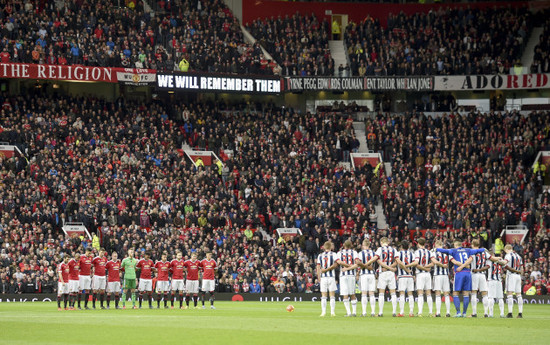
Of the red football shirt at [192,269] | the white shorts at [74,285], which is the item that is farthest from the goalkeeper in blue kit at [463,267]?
the white shorts at [74,285]

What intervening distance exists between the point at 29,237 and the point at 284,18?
27.1 metres

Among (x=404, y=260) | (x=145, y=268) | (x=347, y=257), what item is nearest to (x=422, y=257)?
(x=404, y=260)

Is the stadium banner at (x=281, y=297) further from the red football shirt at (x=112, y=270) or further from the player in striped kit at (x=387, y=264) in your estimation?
the player in striped kit at (x=387, y=264)

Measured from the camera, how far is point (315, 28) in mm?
63812

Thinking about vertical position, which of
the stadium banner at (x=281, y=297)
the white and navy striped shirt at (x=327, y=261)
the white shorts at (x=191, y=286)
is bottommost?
the stadium banner at (x=281, y=297)

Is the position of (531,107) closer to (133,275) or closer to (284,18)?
(284,18)

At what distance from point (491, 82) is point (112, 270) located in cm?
3406

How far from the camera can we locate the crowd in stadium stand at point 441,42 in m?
60.3

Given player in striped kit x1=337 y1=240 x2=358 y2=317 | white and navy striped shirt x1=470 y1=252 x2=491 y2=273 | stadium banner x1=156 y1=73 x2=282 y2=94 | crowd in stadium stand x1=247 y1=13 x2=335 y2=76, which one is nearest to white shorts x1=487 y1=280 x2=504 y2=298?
white and navy striped shirt x1=470 y1=252 x2=491 y2=273

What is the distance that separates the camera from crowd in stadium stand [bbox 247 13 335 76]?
60875mm

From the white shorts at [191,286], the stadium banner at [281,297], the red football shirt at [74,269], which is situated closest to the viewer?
the red football shirt at [74,269]

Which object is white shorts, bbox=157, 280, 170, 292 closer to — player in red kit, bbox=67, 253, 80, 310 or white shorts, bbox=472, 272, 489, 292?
player in red kit, bbox=67, 253, 80, 310

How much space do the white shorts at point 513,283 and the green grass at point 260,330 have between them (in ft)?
5.31

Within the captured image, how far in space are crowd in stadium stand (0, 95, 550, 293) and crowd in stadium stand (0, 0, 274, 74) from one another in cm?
288
